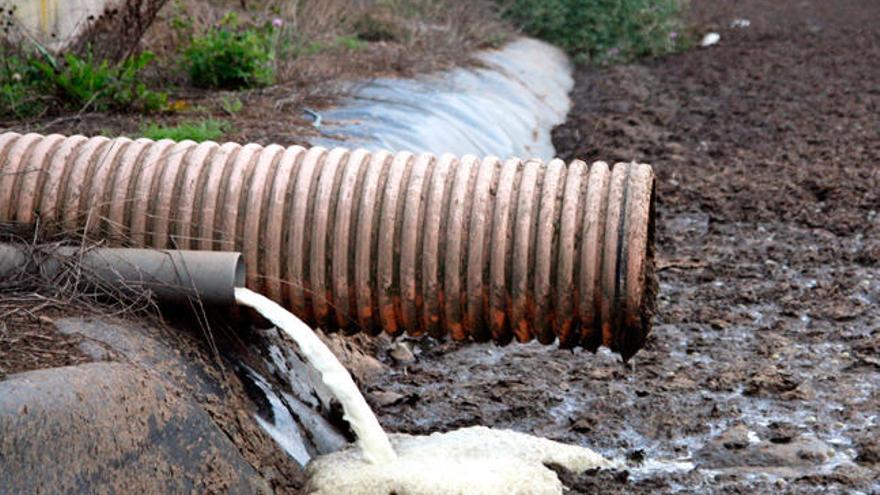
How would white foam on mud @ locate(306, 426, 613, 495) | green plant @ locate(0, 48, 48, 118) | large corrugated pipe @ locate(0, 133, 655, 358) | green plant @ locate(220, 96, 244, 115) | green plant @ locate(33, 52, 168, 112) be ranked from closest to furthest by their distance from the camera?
white foam on mud @ locate(306, 426, 613, 495)
large corrugated pipe @ locate(0, 133, 655, 358)
green plant @ locate(0, 48, 48, 118)
green plant @ locate(33, 52, 168, 112)
green plant @ locate(220, 96, 244, 115)

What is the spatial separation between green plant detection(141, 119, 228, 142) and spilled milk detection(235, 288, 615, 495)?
272 centimetres

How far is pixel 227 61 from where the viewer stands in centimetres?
865

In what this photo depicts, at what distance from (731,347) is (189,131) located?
292 cm

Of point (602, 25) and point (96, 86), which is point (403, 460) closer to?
point (96, 86)

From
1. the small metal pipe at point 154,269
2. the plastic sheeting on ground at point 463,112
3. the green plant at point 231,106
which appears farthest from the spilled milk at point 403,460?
the green plant at point 231,106

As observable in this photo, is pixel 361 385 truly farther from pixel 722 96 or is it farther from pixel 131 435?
Answer: pixel 722 96

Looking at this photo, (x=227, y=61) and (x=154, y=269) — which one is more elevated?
(x=227, y=61)

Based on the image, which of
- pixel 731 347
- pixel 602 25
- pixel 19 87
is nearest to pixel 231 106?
pixel 19 87

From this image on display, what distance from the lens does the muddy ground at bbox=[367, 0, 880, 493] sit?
4676mm

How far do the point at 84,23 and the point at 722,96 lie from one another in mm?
6289

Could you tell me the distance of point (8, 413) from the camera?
2.96m

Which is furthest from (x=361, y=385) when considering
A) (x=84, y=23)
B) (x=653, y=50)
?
(x=653, y=50)

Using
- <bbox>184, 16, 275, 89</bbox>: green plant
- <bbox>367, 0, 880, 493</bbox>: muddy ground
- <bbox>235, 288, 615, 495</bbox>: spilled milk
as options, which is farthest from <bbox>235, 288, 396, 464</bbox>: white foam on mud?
<bbox>184, 16, 275, 89</bbox>: green plant

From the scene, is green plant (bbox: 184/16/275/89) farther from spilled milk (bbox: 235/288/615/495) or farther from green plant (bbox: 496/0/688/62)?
green plant (bbox: 496/0/688/62)
